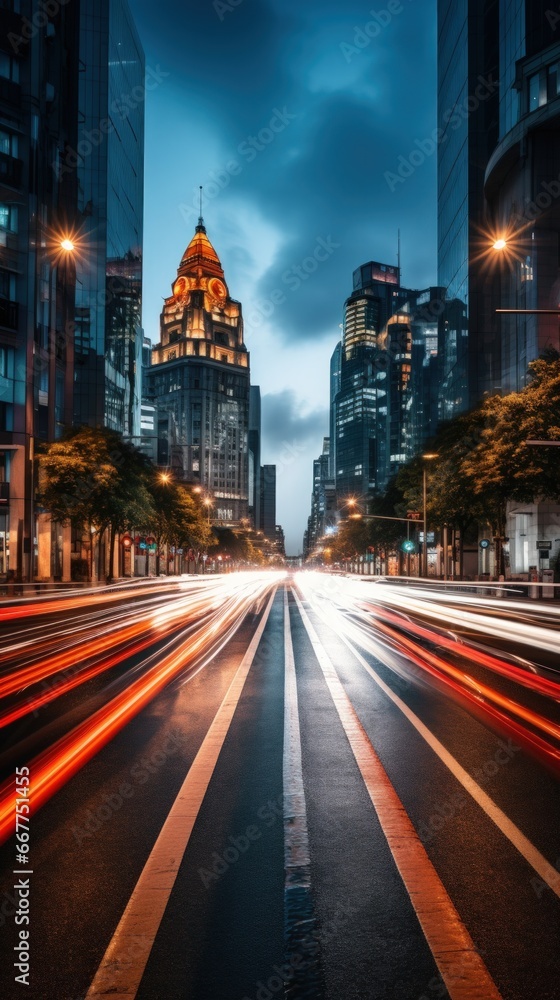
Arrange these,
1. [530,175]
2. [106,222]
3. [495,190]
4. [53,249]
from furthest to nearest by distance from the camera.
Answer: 1. [106,222]
2. [495,190]
3. [530,175]
4. [53,249]

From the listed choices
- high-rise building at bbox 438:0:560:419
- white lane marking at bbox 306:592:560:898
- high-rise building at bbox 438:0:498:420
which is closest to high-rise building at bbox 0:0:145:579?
white lane marking at bbox 306:592:560:898

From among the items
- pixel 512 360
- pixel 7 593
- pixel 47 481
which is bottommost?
pixel 7 593

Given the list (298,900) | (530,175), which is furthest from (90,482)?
(530,175)

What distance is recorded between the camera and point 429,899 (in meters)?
3.98

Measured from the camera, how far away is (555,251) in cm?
6116

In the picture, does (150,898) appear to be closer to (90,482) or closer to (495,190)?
(90,482)

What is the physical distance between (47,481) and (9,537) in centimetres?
Answer: 797

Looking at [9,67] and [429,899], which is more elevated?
[9,67]

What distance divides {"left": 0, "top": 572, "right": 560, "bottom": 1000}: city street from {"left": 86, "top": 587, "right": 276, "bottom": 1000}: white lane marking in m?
0.01

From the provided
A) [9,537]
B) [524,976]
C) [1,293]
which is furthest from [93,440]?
[524,976]

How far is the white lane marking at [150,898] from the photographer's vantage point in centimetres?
322

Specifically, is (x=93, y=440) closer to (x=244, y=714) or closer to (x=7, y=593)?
(x=7, y=593)

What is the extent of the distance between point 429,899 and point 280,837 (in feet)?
4.25

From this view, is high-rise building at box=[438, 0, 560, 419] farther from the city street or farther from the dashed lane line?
the dashed lane line
